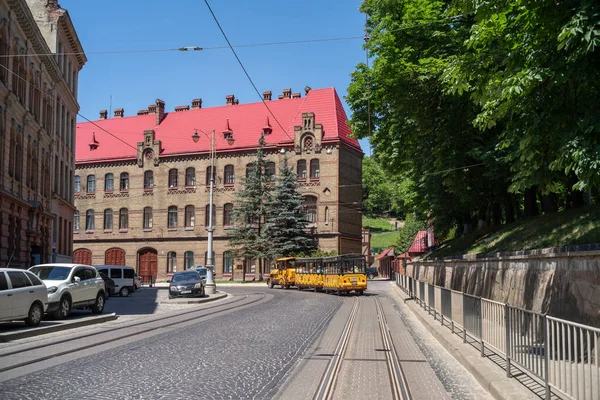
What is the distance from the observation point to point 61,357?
1079 centimetres

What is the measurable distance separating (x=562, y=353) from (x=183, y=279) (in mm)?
27297

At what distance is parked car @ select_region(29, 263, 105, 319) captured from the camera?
18250 mm

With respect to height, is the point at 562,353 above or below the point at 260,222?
below

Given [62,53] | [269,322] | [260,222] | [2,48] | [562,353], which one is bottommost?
[269,322]

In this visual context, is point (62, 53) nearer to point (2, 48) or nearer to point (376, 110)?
point (2, 48)

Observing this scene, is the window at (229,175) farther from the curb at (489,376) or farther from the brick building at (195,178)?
the curb at (489,376)

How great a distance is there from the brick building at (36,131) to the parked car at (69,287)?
28.4 feet

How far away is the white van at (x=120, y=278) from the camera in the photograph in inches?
1420

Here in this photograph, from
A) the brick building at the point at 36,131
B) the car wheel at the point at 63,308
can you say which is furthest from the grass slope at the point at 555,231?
the brick building at the point at 36,131

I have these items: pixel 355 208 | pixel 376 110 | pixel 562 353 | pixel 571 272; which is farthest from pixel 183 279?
pixel 355 208

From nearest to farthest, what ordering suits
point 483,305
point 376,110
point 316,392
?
1. point 316,392
2. point 483,305
3. point 376,110

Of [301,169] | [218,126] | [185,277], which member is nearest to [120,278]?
[185,277]

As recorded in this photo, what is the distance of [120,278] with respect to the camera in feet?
119

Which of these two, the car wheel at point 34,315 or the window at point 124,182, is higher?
the window at point 124,182
